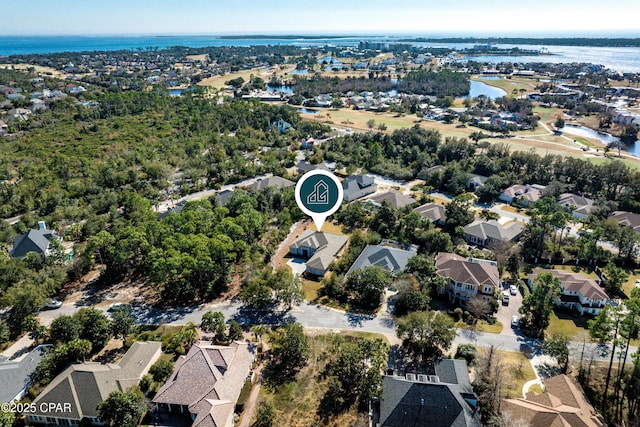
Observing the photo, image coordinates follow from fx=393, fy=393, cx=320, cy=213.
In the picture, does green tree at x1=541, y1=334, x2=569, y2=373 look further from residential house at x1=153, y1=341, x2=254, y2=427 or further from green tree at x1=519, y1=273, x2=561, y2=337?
A: residential house at x1=153, y1=341, x2=254, y2=427

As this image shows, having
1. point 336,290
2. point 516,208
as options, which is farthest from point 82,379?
point 516,208

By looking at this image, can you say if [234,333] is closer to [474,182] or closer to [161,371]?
[161,371]

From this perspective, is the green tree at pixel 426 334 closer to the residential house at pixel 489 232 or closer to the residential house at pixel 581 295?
the residential house at pixel 581 295

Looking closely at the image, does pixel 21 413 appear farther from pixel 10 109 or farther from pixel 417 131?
pixel 10 109

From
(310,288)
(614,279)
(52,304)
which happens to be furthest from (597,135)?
(52,304)

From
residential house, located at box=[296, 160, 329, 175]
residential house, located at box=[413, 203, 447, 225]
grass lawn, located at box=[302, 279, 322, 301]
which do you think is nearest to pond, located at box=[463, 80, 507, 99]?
residential house, located at box=[296, 160, 329, 175]

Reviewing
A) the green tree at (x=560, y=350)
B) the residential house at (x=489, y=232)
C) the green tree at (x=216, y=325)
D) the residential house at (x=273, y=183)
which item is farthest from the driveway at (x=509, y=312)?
the residential house at (x=273, y=183)
